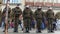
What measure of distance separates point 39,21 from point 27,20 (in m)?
0.87

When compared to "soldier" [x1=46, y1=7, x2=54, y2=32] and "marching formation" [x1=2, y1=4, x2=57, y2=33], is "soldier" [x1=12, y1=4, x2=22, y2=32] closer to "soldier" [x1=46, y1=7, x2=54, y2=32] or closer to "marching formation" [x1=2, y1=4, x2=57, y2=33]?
"marching formation" [x1=2, y1=4, x2=57, y2=33]

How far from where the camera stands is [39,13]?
18906 millimetres

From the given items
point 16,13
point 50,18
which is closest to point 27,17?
point 16,13

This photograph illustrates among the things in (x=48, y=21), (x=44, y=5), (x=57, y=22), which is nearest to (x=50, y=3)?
(x=44, y=5)

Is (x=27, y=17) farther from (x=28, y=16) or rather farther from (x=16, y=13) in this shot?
(x=16, y=13)

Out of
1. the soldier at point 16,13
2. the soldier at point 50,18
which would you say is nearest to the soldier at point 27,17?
the soldier at point 16,13

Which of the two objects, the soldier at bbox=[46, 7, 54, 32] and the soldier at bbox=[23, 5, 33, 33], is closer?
the soldier at bbox=[23, 5, 33, 33]

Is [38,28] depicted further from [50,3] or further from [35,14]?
[50,3]

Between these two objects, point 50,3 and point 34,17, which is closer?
point 34,17

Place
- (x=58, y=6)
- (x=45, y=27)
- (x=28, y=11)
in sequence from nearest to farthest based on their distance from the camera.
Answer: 1. (x=28, y=11)
2. (x=45, y=27)
3. (x=58, y=6)

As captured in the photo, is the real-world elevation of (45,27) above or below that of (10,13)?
below

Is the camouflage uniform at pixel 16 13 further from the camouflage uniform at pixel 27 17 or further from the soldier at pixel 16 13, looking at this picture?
the camouflage uniform at pixel 27 17

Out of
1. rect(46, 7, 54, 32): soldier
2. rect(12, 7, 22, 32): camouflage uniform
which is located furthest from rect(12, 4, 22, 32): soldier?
rect(46, 7, 54, 32): soldier

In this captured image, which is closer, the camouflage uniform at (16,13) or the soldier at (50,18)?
the camouflage uniform at (16,13)
